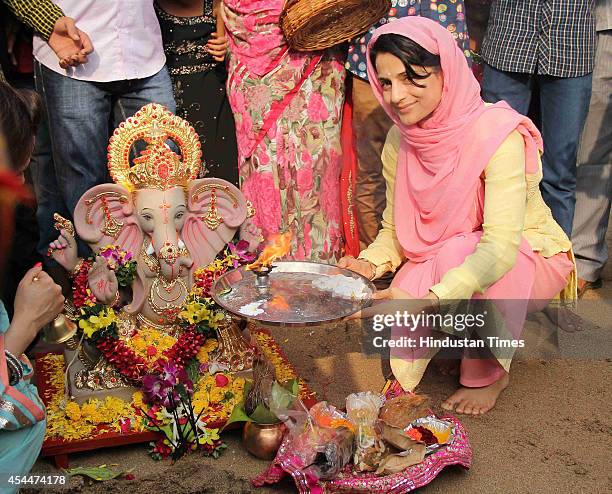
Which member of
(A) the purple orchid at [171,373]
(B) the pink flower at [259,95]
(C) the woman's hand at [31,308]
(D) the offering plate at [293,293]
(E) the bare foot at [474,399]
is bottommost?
(E) the bare foot at [474,399]

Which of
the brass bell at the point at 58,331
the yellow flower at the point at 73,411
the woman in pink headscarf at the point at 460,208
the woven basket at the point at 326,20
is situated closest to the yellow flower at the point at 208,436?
the yellow flower at the point at 73,411

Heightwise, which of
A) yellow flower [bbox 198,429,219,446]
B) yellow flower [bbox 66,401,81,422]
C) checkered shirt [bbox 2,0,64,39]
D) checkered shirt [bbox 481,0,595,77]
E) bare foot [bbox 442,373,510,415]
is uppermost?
checkered shirt [bbox 2,0,64,39]

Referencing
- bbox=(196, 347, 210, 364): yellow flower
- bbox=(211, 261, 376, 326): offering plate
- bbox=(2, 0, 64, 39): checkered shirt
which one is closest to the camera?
bbox=(211, 261, 376, 326): offering plate

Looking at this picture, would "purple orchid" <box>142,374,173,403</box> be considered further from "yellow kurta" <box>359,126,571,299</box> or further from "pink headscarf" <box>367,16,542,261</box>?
"pink headscarf" <box>367,16,542,261</box>

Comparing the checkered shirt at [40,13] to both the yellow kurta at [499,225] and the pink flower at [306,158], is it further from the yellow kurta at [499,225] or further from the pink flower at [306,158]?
the yellow kurta at [499,225]

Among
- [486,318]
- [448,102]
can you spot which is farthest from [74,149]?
[486,318]

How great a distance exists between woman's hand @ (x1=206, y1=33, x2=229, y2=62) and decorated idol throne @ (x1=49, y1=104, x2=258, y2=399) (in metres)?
1.05

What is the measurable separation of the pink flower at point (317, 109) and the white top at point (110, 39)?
957mm

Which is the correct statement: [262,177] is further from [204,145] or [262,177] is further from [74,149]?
[74,149]

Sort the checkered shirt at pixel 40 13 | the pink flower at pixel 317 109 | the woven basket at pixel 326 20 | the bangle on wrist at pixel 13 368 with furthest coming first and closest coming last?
the pink flower at pixel 317 109 → the woven basket at pixel 326 20 → the checkered shirt at pixel 40 13 → the bangle on wrist at pixel 13 368

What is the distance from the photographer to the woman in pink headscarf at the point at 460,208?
318 centimetres

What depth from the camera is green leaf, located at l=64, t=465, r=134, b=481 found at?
2918 mm

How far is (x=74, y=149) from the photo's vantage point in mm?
3953

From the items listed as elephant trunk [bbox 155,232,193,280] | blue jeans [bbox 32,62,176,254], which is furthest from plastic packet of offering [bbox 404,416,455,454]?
blue jeans [bbox 32,62,176,254]
